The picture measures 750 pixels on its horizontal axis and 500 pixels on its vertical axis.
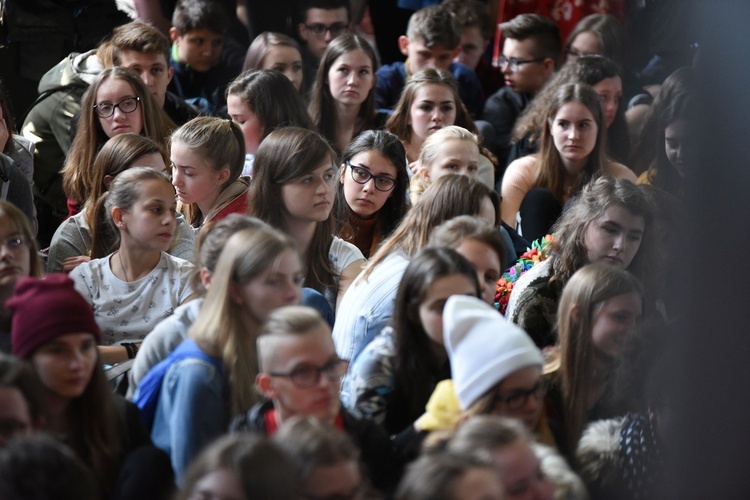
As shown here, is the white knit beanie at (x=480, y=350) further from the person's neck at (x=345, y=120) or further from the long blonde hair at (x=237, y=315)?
the person's neck at (x=345, y=120)

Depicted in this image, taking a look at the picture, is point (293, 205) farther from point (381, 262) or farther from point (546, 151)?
point (546, 151)

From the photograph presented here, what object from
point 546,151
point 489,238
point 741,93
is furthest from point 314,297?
point 546,151

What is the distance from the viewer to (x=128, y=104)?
16.4 feet

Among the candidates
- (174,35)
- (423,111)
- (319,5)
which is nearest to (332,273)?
(423,111)

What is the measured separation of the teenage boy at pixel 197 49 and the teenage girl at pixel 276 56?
391 millimetres

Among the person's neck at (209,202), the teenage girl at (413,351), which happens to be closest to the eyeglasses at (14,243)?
the teenage girl at (413,351)

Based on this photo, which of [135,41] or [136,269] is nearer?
[136,269]

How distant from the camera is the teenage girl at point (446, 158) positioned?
16.1 ft

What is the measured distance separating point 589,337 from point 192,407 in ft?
3.83

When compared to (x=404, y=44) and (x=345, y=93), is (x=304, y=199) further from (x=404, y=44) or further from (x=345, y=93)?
(x=404, y=44)

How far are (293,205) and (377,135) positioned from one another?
30.5 inches

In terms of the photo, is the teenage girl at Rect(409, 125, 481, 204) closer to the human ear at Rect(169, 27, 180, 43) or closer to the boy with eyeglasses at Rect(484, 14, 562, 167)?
the boy with eyeglasses at Rect(484, 14, 562, 167)

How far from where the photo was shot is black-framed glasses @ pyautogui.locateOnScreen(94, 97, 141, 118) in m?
4.97

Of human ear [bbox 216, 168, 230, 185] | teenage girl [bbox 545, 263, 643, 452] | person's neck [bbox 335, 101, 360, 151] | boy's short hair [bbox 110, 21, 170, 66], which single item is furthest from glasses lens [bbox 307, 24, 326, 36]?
teenage girl [bbox 545, 263, 643, 452]
